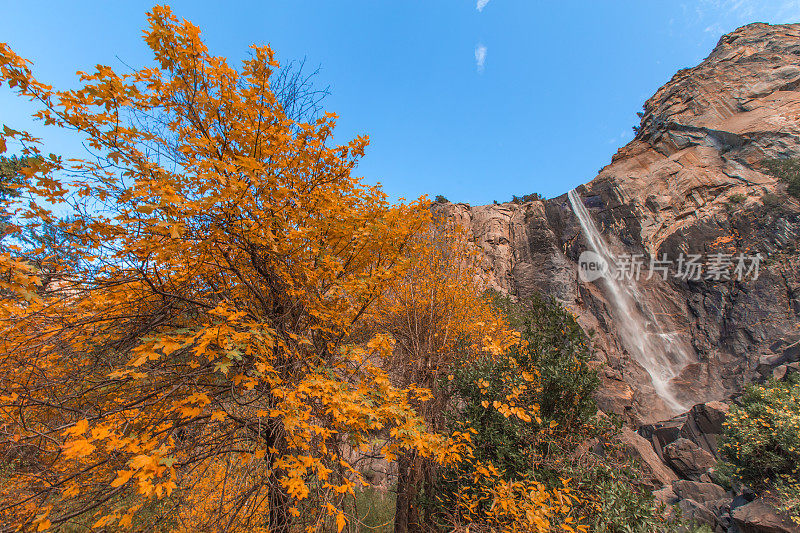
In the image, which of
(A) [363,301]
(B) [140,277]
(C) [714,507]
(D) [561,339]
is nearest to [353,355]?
(A) [363,301]

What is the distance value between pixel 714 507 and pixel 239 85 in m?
15.3

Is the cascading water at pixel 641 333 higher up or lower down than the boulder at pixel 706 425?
higher up

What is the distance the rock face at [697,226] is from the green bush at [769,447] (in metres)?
7.02

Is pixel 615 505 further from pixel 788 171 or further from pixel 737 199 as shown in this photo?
pixel 788 171

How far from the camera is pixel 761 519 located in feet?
23.9

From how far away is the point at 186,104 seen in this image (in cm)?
318

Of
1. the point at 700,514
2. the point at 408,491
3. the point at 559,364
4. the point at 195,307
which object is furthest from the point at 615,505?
the point at 700,514

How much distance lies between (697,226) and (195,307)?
3213 cm

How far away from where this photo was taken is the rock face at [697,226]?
65.6ft

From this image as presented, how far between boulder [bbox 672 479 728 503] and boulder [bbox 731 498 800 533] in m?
2.57

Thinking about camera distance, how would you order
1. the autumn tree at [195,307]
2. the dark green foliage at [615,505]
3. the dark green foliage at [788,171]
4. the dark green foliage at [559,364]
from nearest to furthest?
the autumn tree at [195,307] → the dark green foliage at [615,505] → the dark green foliage at [559,364] → the dark green foliage at [788,171]

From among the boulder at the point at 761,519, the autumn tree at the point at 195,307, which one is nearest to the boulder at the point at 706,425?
the boulder at the point at 761,519

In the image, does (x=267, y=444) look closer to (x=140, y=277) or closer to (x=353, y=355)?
(x=353, y=355)
